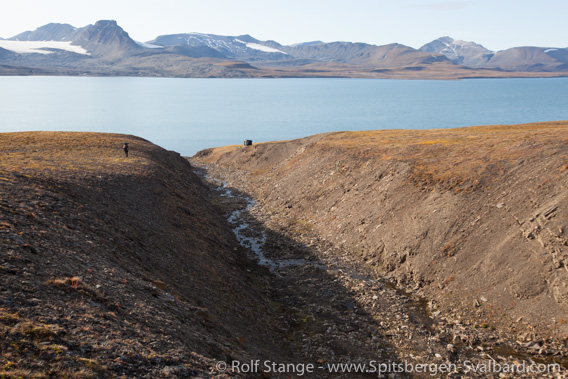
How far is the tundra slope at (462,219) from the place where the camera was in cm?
2702

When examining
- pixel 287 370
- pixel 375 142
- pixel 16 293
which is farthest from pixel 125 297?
pixel 375 142

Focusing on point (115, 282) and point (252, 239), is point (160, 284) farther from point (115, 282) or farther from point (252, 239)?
point (252, 239)

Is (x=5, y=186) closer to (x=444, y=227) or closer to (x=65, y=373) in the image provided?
(x=65, y=373)

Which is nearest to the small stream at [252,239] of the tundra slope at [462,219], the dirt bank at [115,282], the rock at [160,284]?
the dirt bank at [115,282]

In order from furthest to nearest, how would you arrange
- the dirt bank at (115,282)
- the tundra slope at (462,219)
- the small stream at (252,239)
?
the small stream at (252,239), the tundra slope at (462,219), the dirt bank at (115,282)

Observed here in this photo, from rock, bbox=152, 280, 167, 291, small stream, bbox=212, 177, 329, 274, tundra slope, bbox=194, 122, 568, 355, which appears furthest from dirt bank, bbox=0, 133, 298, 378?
tundra slope, bbox=194, 122, 568, 355

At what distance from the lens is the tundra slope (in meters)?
27.0

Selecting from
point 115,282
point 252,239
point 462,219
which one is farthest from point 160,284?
point 462,219

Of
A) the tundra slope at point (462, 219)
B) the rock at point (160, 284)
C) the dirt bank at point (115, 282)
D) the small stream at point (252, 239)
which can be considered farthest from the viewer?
the small stream at point (252, 239)

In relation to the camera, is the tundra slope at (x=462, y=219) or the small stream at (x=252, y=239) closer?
the tundra slope at (x=462, y=219)

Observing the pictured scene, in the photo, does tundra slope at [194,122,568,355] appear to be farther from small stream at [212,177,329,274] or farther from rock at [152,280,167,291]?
rock at [152,280,167,291]

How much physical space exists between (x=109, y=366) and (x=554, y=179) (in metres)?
35.7

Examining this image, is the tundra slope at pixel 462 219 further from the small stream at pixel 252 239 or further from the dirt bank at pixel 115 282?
the dirt bank at pixel 115 282

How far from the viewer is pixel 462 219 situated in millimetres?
34438
